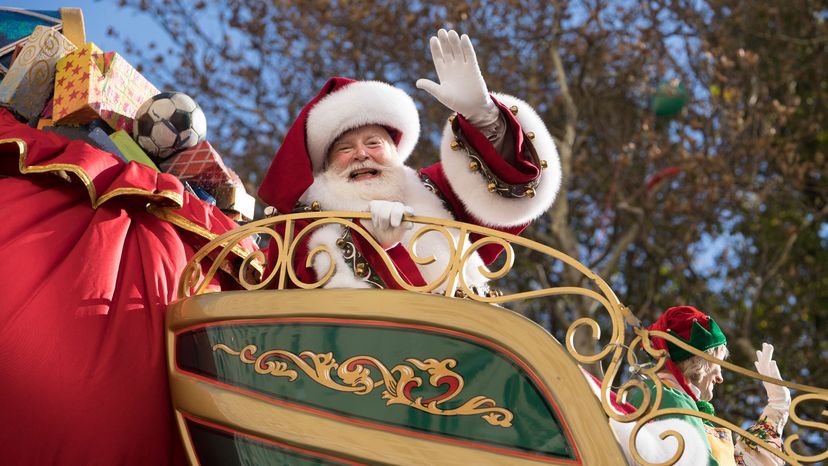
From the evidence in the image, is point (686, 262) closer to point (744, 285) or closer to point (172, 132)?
point (744, 285)

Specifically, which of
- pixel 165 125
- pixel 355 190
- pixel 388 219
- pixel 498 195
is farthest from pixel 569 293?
pixel 165 125

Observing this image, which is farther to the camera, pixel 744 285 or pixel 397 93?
pixel 744 285

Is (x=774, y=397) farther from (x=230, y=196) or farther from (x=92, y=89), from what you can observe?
(x=92, y=89)

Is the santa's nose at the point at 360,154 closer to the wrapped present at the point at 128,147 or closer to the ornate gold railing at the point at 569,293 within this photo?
the ornate gold railing at the point at 569,293

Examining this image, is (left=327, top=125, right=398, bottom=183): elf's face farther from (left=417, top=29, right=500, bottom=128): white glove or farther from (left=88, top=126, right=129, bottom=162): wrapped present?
(left=88, top=126, right=129, bottom=162): wrapped present

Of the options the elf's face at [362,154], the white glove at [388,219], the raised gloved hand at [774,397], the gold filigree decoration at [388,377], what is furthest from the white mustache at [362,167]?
the raised gloved hand at [774,397]

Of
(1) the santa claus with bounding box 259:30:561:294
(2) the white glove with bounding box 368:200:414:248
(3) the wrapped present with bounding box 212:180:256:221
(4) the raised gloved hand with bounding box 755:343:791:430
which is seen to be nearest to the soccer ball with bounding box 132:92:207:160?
(3) the wrapped present with bounding box 212:180:256:221

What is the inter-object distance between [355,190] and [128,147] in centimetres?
79

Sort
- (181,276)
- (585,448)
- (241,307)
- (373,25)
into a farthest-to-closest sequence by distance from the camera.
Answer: (373,25) < (181,276) < (241,307) < (585,448)

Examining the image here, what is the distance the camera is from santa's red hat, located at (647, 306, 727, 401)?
9.61 ft

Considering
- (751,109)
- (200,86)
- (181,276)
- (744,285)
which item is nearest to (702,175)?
(751,109)

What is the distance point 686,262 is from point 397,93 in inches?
241

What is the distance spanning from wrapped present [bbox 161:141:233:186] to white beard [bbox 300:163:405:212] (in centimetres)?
50

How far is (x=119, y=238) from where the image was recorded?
2.53 metres
